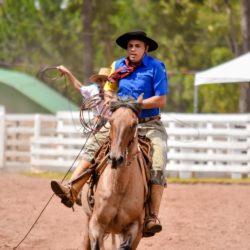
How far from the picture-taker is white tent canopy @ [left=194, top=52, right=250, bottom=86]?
2136 cm

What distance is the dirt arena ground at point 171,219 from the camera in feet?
37.6

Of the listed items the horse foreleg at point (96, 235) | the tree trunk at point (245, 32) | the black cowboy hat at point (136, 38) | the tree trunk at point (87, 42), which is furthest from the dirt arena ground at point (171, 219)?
the tree trunk at point (87, 42)

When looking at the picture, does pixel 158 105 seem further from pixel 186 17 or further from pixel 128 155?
pixel 186 17

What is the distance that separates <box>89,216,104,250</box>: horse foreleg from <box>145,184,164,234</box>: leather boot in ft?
1.71

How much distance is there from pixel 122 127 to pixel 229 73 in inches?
553

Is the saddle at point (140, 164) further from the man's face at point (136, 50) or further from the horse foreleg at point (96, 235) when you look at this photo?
the man's face at point (136, 50)

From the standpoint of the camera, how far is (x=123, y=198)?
27.4 ft

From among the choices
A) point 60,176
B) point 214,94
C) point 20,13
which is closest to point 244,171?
point 60,176

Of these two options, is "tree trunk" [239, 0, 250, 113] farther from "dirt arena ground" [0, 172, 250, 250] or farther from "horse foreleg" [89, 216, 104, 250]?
"horse foreleg" [89, 216, 104, 250]

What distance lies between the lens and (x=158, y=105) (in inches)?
347

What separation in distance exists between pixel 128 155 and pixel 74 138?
511 inches

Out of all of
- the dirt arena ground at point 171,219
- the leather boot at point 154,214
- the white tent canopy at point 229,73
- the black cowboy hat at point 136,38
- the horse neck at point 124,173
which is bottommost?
the dirt arena ground at point 171,219

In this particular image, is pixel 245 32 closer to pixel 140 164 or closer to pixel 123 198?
pixel 140 164

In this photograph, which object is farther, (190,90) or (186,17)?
(190,90)
